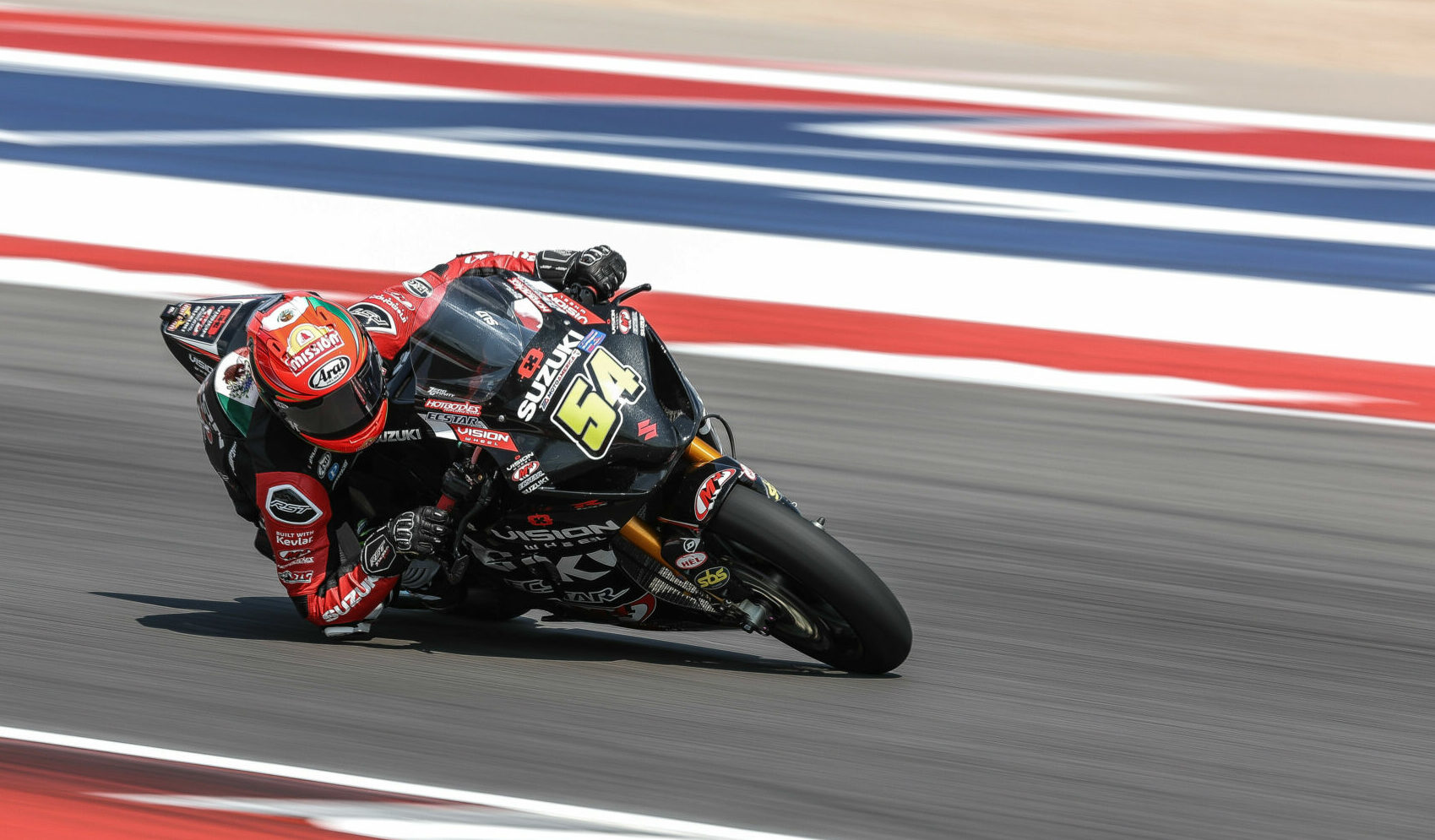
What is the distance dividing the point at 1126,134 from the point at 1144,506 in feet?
19.8

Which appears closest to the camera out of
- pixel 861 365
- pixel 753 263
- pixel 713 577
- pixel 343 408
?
pixel 343 408

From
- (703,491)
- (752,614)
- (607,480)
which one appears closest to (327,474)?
(607,480)

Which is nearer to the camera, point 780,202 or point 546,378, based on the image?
point 546,378

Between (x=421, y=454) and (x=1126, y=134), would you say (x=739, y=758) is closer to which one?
(x=421, y=454)

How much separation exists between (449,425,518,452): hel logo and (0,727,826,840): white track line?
997 millimetres

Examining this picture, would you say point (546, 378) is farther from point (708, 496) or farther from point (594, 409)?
point (708, 496)

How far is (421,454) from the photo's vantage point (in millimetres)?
5027

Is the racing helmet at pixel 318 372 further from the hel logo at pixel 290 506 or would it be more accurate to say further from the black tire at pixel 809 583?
the black tire at pixel 809 583

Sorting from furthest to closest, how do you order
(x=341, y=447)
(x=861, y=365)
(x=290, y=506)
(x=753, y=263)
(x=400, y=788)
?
(x=753, y=263)
(x=861, y=365)
(x=290, y=506)
(x=341, y=447)
(x=400, y=788)

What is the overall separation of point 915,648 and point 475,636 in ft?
5.07

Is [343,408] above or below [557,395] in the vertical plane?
below

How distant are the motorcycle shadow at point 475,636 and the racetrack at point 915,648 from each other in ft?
0.07

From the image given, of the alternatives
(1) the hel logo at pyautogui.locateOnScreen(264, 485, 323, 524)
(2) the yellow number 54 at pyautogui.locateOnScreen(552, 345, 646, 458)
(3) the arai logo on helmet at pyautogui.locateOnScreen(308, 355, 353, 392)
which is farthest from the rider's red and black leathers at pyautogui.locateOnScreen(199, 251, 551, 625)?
(2) the yellow number 54 at pyautogui.locateOnScreen(552, 345, 646, 458)

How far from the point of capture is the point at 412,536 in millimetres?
4871
